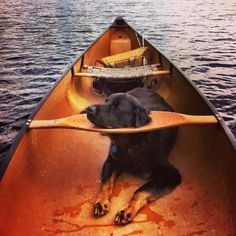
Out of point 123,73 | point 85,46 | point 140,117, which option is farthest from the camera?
point 85,46

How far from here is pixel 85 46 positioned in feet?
52.7

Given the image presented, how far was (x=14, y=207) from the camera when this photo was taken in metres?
3.64

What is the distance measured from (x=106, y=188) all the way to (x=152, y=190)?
0.56m

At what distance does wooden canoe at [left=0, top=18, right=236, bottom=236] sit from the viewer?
3.73 meters

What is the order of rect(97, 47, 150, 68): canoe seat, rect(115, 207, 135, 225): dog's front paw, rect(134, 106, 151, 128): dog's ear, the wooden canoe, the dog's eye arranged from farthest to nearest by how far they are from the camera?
rect(97, 47, 150, 68): canoe seat, the dog's eye, rect(134, 106, 151, 128): dog's ear, rect(115, 207, 135, 225): dog's front paw, the wooden canoe

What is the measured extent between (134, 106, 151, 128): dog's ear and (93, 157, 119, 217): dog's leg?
32.9 inches

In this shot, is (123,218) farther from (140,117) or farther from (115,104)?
(115,104)

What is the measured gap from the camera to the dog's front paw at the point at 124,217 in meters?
3.85

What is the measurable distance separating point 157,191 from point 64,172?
1297mm

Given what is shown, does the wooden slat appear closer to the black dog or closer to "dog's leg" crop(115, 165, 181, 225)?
the black dog

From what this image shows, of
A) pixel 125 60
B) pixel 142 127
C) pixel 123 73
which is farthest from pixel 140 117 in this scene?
pixel 125 60

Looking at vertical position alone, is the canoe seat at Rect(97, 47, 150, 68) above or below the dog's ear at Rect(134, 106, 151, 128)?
below

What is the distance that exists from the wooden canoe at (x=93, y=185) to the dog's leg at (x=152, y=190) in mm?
77

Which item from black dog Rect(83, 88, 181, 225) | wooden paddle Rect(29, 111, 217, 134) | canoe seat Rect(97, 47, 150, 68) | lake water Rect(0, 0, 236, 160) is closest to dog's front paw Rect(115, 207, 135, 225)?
black dog Rect(83, 88, 181, 225)
